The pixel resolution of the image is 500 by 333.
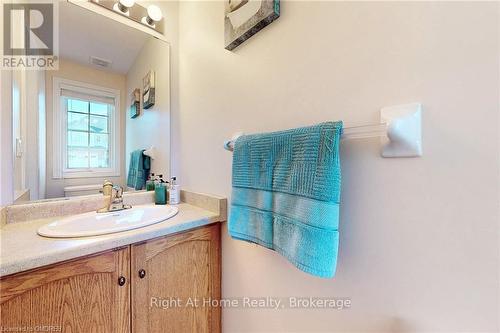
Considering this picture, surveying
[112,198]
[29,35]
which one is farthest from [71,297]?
[29,35]

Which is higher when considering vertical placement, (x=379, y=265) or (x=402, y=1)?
(x=402, y=1)

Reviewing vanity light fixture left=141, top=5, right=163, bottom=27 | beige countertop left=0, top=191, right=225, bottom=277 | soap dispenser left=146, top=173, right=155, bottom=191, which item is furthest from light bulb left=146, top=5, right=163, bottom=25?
beige countertop left=0, top=191, right=225, bottom=277

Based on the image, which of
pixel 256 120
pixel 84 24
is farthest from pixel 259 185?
pixel 84 24

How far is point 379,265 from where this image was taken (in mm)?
556

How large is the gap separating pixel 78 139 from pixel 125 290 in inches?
31.4

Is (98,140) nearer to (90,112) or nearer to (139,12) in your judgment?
(90,112)

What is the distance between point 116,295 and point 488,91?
A: 1.15 metres

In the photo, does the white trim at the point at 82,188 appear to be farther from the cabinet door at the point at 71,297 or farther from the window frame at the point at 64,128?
the cabinet door at the point at 71,297

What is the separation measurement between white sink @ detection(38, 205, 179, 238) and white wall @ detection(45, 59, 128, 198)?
21 centimetres

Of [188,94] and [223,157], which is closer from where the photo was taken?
[223,157]

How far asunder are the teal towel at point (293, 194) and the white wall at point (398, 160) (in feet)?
0.37

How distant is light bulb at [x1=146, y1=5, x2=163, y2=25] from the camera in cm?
127

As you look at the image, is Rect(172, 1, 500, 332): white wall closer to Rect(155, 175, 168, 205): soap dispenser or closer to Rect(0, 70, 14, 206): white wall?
Rect(155, 175, 168, 205): soap dispenser

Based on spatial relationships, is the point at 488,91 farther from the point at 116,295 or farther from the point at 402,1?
the point at 116,295
